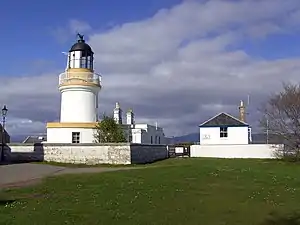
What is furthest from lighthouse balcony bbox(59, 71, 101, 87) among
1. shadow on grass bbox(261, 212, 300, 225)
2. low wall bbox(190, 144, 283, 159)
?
shadow on grass bbox(261, 212, 300, 225)

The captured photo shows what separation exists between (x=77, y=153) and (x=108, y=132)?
539cm

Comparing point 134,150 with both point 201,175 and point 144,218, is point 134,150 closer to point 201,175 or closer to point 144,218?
point 201,175

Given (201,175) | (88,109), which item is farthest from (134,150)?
(201,175)

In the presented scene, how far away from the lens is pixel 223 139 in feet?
169

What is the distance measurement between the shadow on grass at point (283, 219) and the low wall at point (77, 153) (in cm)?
2277

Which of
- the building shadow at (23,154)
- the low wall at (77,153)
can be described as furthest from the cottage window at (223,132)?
the building shadow at (23,154)

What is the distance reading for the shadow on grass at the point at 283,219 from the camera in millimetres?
12453

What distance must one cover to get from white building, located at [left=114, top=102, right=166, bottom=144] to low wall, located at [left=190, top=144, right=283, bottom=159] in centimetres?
553

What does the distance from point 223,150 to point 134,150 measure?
1611cm

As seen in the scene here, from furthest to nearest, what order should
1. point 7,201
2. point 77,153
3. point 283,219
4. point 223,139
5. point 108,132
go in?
1. point 223,139
2. point 108,132
3. point 77,153
4. point 7,201
5. point 283,219

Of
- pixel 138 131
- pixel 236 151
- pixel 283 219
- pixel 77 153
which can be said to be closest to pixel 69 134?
pixel 77 153

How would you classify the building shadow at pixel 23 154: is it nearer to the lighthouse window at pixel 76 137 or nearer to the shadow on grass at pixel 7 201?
the lighthouse window at pixel 76 137

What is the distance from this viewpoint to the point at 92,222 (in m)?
12.1

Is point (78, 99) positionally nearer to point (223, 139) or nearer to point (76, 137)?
point (76, 137)
